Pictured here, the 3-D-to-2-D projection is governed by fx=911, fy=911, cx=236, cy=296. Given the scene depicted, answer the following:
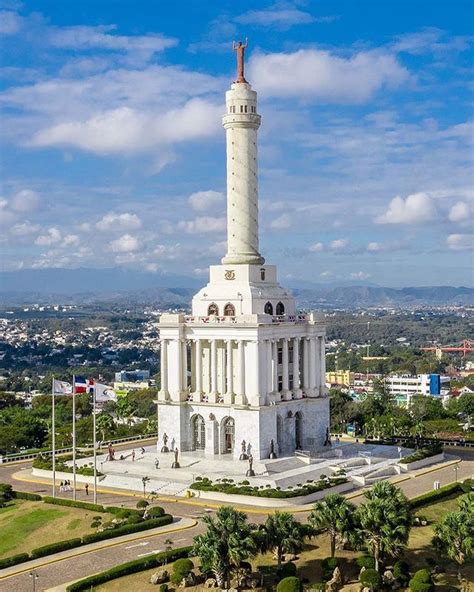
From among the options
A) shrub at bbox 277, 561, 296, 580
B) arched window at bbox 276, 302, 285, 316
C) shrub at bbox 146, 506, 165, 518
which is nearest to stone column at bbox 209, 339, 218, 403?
arched window at bbox 276, 302, 285, 316

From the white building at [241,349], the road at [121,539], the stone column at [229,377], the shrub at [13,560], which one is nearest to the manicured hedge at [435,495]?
the road at [121,539]

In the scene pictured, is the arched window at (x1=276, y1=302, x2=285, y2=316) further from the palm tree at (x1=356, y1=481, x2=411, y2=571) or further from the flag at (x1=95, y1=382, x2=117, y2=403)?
the palm tree at (x1=356, y1=481, x2=411, y2=571)

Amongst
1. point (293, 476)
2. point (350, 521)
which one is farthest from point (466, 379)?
point (350, 521)

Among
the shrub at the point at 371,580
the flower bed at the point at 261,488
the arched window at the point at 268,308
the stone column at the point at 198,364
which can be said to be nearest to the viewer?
the shrub at the point at 371,580

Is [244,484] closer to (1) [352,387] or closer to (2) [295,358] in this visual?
(2) [295,358]

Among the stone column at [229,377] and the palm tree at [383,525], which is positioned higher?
the stone column at [229,377]

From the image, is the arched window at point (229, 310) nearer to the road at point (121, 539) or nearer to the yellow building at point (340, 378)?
the road at point (121, 539)

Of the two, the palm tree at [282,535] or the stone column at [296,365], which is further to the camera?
the stone column at [296,365]
